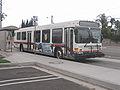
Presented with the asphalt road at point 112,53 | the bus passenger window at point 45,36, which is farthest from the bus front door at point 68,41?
the asphalt road at point 112,53

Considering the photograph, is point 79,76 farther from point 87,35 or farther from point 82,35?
point 87,35

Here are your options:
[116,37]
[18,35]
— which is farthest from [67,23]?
[116,37]

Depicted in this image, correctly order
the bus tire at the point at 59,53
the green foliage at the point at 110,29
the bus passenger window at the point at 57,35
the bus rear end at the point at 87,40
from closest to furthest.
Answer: the bus rear end at the point at 87,40 → the bus tire at the point at 59,53 → the bus passenger window at the point at 57,35 → the green foliage at the point at 110,29

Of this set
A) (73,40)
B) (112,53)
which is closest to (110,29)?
(112,53)

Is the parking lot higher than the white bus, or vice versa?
the white bus

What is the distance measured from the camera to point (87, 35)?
1370cm

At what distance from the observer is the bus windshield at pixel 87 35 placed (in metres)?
13.3

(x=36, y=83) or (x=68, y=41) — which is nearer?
(x=36, y=83)

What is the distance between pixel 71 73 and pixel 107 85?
238cm

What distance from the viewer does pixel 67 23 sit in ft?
46.9

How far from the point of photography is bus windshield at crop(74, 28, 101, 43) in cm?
1327

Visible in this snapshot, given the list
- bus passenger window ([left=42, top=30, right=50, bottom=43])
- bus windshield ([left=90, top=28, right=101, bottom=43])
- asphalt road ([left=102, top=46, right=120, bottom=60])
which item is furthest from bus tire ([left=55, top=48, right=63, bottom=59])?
asphalt road ([left=102, top=46, right=120, bottom=60])

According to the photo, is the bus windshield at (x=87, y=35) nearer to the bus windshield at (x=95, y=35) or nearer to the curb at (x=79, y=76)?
the bus windshield at (x=95, y=35)

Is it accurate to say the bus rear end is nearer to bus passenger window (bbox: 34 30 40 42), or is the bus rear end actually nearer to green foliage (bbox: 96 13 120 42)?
bus passenger window (bbox: 34 30 40 42)
